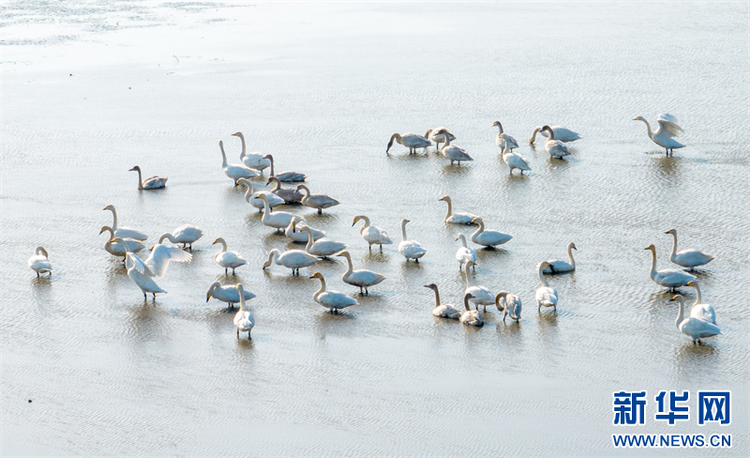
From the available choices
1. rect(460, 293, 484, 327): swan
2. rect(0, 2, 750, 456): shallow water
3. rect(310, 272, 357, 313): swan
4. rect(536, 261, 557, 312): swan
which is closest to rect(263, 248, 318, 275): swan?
rect(0, 2, 750, 456): shallow water

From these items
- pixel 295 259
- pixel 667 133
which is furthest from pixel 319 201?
pixel 667 133

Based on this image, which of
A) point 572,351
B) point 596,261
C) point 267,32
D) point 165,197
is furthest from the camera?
point 267,32

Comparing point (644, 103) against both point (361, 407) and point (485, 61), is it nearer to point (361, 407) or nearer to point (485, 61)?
point (485, 61)

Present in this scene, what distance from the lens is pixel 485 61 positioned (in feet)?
106

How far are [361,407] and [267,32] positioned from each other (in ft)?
96.9

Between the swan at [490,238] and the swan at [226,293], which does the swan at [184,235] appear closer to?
the swan at [226,293]

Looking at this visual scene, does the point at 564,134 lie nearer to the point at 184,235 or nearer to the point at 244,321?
the point at 184,235

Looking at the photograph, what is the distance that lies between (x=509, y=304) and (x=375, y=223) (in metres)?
4.99

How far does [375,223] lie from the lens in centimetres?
1823

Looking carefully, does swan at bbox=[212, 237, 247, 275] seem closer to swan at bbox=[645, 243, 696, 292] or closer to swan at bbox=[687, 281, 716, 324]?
swan at bbox=[645, 243, 696, 292]

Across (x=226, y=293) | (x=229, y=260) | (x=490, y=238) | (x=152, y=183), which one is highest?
(x=152, y=183)

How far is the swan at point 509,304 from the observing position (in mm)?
13586

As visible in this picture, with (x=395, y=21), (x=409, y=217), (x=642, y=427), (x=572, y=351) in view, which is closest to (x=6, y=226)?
(x=409, y=217)

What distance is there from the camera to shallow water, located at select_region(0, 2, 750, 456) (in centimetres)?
1155
